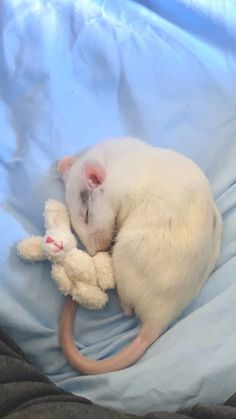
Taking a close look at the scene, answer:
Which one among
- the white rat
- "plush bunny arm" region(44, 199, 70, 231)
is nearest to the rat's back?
the white rat

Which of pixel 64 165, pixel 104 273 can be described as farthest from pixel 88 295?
pixel 64 165

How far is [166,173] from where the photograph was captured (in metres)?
1.23

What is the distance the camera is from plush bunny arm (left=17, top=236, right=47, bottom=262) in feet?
3.96

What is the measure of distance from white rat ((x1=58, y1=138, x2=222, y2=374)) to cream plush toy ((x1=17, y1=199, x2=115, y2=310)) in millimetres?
28

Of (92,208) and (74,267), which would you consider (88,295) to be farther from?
(92,208)

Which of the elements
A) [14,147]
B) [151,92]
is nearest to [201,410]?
[14,147]

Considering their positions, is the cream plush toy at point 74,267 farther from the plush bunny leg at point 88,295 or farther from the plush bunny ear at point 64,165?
the plush bunny ear at point 64,165

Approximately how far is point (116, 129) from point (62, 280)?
48cm

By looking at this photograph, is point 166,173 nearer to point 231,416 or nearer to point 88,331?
point 88,331

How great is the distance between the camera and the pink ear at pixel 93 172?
4.05ft

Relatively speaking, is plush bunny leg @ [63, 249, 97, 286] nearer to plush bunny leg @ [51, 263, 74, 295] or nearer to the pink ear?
plush bunny leg @ [51, 263, 74, 295]

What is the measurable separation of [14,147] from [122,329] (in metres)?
0.51

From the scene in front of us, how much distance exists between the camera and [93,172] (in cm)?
124

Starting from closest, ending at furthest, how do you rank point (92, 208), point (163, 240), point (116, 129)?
point (163, 240), point (92, 208), point (116, 129)
